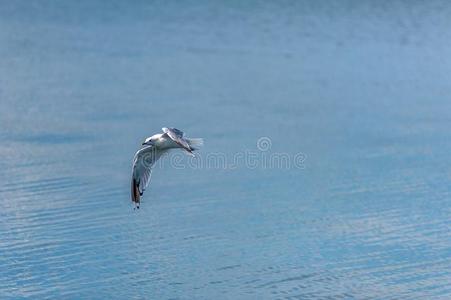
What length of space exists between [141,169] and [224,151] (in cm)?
369

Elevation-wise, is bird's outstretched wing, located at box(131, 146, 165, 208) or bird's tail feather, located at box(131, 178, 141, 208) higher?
bird's outstretched wing, located at box(131, 146, 165, 208)

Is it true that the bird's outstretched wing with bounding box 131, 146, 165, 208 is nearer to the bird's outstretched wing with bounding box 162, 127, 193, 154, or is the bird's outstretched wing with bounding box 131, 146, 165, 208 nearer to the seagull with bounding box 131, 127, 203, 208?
the seagull with bounding box 131, 127, 203, 208

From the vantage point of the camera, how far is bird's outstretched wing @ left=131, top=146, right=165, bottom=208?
10.5 metres

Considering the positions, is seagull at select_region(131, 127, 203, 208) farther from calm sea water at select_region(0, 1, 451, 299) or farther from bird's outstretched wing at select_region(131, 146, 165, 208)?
calm sea water at select_region(0, 1, 451, 299)

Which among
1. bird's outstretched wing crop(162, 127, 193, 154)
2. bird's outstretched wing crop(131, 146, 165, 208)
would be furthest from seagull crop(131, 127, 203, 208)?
bird's outstretched wing crop(162, 127, 193, 154)

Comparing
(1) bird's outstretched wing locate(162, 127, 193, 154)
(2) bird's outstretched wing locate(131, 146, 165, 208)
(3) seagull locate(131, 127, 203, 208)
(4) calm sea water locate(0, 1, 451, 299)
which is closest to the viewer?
(1) bird's outstretched wing locate(162, 127, 193, 154)

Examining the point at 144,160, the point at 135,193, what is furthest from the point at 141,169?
the point at 135,193

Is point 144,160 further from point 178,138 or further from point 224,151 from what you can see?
point 224,151

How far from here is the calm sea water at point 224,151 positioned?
10688mm

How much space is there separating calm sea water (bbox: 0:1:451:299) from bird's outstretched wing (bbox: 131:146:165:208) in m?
0.74

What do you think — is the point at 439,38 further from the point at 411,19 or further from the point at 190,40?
the point at 190,40

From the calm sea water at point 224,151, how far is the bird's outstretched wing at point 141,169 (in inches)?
29.2

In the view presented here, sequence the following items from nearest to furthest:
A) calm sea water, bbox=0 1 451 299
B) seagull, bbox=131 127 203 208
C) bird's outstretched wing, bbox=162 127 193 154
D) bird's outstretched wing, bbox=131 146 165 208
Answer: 1. bird's outstretched wing, bbox=162 127 193 154
2. seagull, bbox=131 127 203 208
3. bird's outstretched wing, bbox=131 146 165 208
4. calm sea water, bbox=0 1 451 299

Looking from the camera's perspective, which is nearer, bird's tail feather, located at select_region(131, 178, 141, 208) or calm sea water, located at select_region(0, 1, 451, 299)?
bird's tail feather, located at select_region(131, 178, 141, 208)
